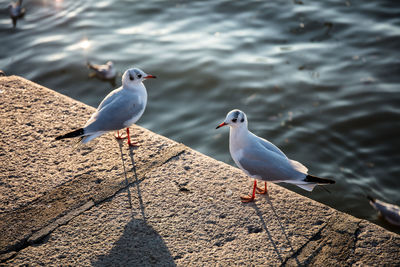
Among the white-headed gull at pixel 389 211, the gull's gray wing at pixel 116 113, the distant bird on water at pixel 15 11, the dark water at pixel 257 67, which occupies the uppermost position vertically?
the distant bird on water at pixel 15 11

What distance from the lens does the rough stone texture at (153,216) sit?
2898 millimetres

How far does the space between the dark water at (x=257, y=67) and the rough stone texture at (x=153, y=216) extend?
2440mm

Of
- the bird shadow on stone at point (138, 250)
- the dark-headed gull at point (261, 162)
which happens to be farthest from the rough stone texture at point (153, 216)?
the dark-headed gull at point (261, 162)

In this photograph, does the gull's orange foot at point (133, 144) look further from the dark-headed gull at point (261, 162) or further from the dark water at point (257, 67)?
the dark water at point (257, 67)

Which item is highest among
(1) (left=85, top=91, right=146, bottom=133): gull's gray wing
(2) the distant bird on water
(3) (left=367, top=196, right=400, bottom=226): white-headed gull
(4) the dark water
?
(2) the distant bird on water

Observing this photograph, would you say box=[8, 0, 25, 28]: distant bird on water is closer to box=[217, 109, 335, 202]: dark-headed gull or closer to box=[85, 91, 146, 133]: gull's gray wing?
box=[85, 91, 146, 133]: gull's gray wing

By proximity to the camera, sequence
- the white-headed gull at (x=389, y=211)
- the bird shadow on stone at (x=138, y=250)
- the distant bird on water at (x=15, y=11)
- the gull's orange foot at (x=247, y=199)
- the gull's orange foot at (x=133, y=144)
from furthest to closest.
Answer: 1. the distant bird on water at (x=15, y=11)
2. the white-headed gull at (x=389, y=211)
3. the gull's orange foot at (x=133, y=144)
4. the gull's orange foot at (x=247, y=199)
5. the bird shadow on stone at (x=138, y=250)

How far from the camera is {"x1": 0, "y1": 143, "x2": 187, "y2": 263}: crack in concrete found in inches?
117

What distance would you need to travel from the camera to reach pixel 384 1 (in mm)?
9875

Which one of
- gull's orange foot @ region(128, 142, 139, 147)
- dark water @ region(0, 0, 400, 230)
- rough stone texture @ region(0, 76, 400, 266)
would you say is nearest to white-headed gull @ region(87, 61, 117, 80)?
dark water @ region(0, 0, 400, 230)

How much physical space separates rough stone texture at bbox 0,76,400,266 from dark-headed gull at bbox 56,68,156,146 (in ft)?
0.80

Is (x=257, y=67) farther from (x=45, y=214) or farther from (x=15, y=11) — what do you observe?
(x=15, y=11)

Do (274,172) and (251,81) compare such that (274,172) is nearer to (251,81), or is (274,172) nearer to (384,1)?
(251,81)

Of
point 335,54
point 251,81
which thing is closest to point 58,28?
point 251,81
